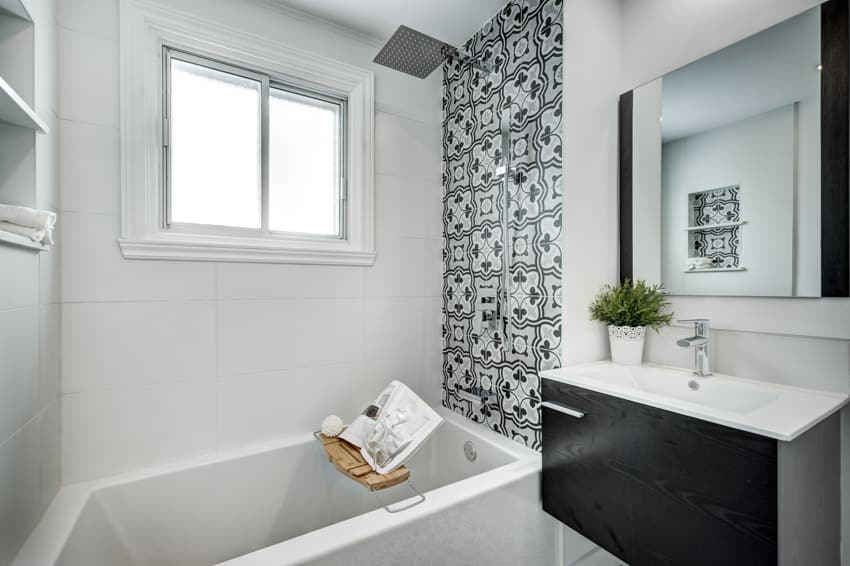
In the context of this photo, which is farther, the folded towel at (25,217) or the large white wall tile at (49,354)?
the large white wall tile at (49,354)

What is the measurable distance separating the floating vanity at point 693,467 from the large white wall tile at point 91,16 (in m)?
2.11

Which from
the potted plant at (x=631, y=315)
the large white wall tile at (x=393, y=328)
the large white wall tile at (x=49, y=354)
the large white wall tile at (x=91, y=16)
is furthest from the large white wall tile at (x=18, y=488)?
the potted plant at (x=631, y=315)

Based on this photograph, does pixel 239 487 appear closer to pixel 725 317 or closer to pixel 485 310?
pixel 485 310

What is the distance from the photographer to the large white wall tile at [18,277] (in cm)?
93

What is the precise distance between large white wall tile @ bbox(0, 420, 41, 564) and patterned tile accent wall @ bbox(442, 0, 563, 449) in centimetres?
161

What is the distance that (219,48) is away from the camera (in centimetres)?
164

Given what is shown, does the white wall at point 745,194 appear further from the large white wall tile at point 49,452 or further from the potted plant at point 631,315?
the large white wall tile at point 49,452

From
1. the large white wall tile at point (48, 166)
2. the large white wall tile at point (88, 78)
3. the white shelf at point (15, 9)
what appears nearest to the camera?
the white shelf at point (15, 9)

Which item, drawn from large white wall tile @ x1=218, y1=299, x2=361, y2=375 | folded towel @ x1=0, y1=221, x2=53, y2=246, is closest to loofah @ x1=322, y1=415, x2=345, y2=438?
large white wall tile @ x1=218, y1=299, x2=361, y2=375

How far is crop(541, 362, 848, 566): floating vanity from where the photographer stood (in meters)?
0.92

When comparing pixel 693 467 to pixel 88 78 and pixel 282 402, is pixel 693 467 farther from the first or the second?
pixel 88 78

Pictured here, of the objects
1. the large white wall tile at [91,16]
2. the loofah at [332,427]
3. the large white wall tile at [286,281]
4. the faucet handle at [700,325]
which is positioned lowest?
the loofah at [332,427]

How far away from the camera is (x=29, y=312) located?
109 cm

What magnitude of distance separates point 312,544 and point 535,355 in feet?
3.44
